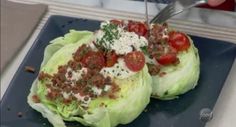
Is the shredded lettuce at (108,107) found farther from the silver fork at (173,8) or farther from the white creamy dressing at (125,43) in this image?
the silver fork at (173,8)

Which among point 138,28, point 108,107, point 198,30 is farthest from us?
point 198,30

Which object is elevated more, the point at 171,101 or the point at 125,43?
the point at 125,43

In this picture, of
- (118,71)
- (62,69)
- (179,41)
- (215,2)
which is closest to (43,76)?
(62,69)

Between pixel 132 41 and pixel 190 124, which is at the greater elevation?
pixel 132 41

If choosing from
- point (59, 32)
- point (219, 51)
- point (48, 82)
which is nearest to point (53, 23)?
point (59, 32)

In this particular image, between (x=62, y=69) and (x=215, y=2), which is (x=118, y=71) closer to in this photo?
(x=62, y=69)

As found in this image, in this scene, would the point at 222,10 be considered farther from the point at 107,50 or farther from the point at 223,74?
the point at 107,50
